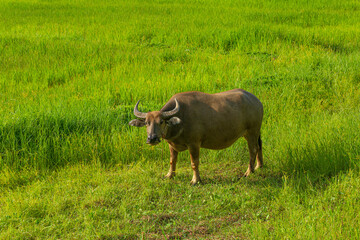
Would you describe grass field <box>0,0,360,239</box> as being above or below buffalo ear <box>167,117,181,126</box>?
below

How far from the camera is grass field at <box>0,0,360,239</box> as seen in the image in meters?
3.61

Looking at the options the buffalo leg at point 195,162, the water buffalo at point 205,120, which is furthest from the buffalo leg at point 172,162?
the buffalo leg at point 195,162

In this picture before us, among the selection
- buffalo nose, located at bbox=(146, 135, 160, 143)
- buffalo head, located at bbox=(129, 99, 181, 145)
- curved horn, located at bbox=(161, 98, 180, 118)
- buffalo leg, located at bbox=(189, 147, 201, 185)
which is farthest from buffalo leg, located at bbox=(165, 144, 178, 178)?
buffalo nose, located at bbox=(146, 135, 160, 143)

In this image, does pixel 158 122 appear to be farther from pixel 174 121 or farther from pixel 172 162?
A: pixel 172 162

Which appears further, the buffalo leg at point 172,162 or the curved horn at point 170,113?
the buffalo leg at point 172,162

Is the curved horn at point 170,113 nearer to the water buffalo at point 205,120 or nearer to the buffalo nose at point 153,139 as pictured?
the water buffalo at point 205,120

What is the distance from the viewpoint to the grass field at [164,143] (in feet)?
11.8

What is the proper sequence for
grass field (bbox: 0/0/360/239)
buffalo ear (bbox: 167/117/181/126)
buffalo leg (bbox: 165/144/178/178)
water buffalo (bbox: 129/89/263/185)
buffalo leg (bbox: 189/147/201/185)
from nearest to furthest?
grass field (bbox: 0/0/360/239), buffalo ear (bbox: 167/117/181/126), water buffalo (bbox: 129/89/263/185), buffalo leg (bbox: 189/147/201/185), buffalo leg (bbox: 165/144/178/178)

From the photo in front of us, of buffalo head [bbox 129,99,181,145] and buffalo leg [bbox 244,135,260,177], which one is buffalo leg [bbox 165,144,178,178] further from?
buffalo leg [bbox 244,135,260,177]

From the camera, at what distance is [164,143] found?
205 inches

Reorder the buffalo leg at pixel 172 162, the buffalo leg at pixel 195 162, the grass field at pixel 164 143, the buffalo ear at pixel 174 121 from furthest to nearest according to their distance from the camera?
the buffalo leg at pixel 172 162
the buffalo leg at pixel 195 162
the buffalo ear at pixel 174 121
the grass field at pixel 164 143

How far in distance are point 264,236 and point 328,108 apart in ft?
12.3

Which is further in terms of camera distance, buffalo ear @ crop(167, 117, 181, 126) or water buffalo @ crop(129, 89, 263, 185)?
water buffalo @ crop(129, 89, 263, 185)

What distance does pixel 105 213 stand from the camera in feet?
12.4
